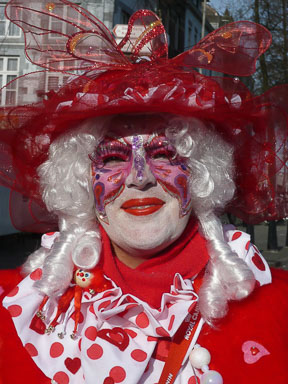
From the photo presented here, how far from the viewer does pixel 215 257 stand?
1920mm

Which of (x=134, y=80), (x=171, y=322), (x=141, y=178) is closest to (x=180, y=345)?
(x=171, y=322)

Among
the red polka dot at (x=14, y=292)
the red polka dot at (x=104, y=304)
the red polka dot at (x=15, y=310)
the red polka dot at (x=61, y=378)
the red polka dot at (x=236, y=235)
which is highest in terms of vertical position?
the red polka dot at (x=236, y=235)

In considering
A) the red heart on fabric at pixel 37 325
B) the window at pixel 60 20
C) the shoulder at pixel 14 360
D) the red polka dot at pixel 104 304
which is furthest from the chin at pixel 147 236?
the window at pixel 60 20

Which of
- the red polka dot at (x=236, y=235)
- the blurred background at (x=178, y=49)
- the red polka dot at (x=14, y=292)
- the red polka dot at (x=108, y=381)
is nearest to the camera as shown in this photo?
the red polka dot at (x=108, y=381)

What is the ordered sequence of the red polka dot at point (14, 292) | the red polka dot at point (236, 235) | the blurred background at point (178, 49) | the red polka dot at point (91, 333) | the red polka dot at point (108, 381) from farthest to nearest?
the blurred background at point (178, 49), the red polka dot at point (236, 235), the red polka dot at point (14, 292), the red polka dot at point (91, 333), the red polka dot at point (108, 381)

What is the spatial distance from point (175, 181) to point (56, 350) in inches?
30.6

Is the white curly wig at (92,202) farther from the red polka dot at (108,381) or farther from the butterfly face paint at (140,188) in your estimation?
the red polka dot at (108,381)

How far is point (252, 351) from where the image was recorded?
173 centimetres

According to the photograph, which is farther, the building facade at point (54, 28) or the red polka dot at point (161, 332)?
the building facade at point (54, 28)

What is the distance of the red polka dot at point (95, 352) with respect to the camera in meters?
1.69

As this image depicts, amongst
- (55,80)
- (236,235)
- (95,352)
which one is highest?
(55,80)

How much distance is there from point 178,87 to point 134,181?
0.38 meters

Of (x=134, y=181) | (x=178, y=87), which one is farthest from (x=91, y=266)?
(x=178, y=87)

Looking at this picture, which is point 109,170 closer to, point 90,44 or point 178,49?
point 90,44
